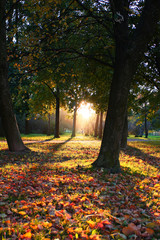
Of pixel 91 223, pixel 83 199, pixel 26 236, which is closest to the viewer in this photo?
pixel 26 236

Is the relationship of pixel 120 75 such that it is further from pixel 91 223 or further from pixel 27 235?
pixel 27 235

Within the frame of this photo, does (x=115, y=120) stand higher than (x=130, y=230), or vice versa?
(x=115, y=120)

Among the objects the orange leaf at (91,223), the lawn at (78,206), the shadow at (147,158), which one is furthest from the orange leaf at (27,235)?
the shadow at (147,158)

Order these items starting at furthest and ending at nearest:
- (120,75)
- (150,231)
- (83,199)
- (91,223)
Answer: (120,75)
(83,199)
(91,223)
(150,231)

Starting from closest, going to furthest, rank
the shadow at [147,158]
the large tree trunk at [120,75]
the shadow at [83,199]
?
the shadow at [83,199]
the large tree trunk at [120,75]
the shadow at [147,158]

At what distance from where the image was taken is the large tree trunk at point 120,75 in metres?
6.18

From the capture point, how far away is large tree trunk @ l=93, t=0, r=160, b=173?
6.18 m

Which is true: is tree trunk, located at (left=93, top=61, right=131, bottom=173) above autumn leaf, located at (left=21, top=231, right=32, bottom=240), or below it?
above

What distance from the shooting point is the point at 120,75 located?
650 cm

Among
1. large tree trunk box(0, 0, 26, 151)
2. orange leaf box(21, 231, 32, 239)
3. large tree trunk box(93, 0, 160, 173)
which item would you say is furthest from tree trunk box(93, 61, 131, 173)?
large tree trunk box(0, 0, 26, 151)

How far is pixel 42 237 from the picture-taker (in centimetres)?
260

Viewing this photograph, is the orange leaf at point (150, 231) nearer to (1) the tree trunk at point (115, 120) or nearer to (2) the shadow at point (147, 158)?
(1) the tree trunk at point (115, 120)

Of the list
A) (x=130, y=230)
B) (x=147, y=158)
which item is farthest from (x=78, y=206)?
(x=147, y=158)

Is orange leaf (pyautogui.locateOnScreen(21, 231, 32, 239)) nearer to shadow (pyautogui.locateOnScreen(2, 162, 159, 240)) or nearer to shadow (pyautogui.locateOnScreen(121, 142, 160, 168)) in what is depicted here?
shadow (pyautogui.locateOnScreen(2, 162, 159, 240))
